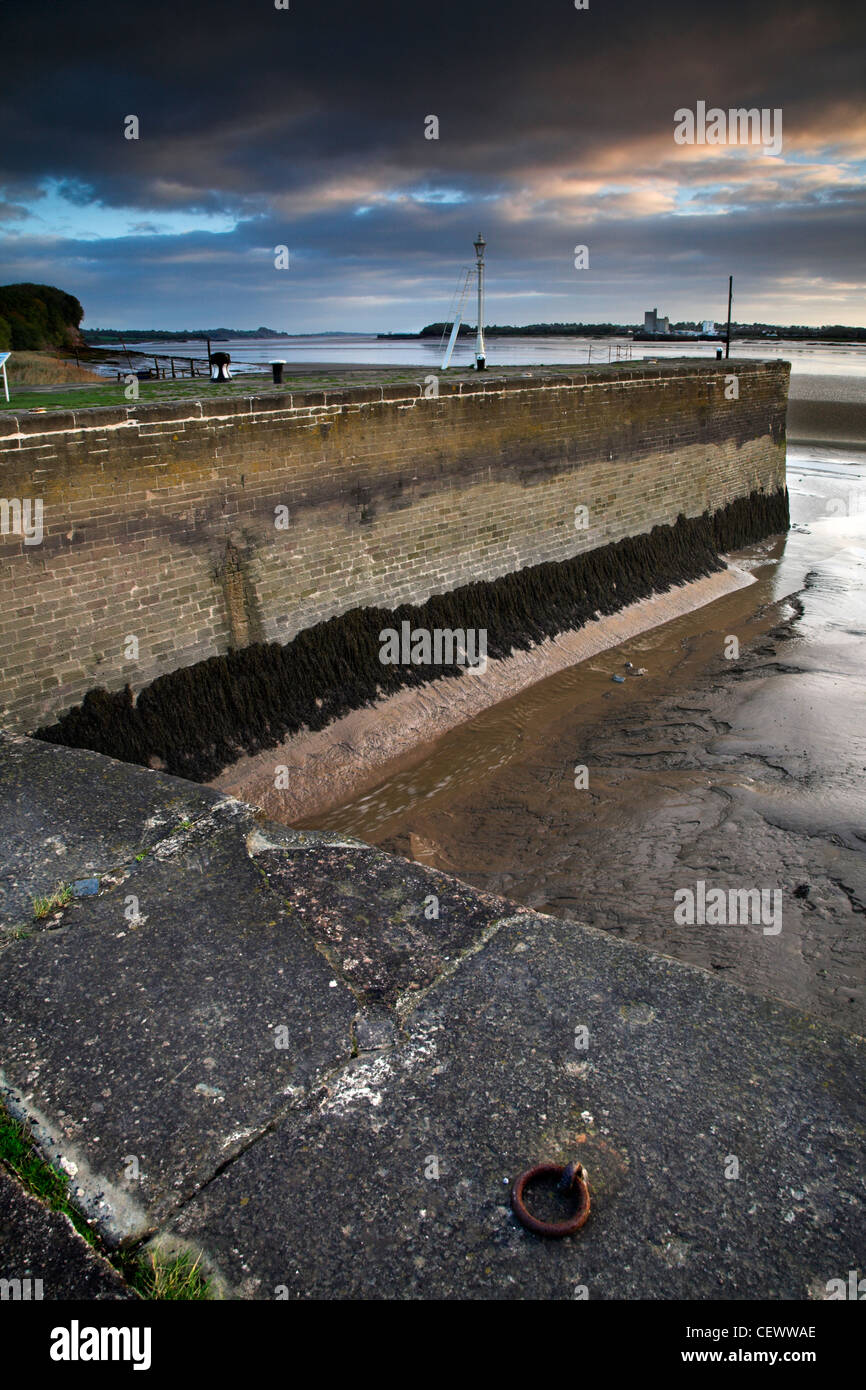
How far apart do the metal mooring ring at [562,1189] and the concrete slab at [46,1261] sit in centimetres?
129

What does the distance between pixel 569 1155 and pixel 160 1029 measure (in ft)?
5.89

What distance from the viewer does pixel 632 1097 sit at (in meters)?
3.46

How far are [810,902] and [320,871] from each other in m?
4.78

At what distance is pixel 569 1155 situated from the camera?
322cm

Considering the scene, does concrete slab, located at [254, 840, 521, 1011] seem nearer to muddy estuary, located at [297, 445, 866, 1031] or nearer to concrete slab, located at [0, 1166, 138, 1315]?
concrete slab, located at [0, 1166, 138, 1315]

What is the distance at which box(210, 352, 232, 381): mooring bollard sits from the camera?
12828mm


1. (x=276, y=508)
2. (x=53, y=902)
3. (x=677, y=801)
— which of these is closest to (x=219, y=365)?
(x=276, y=508)

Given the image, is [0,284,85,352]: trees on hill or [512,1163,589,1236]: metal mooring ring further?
[0,284,85,352]: trees on hill

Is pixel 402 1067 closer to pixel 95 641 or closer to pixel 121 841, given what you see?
pixel 121 841

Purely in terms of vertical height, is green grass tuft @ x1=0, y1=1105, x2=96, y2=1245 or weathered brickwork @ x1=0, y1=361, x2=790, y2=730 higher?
weathered brickwork @ x1=0, y1=361, x2=790, y2=730

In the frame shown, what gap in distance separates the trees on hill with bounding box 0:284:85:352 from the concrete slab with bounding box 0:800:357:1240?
122 feet

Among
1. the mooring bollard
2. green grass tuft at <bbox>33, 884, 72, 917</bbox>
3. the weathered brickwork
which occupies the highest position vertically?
the mooring bollard

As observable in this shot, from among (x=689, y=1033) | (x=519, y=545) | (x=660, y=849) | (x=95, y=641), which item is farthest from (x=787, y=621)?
(x=689, y=1033)

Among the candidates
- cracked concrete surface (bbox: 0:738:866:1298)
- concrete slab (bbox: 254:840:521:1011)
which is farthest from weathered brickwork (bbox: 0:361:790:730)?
concrete slab (bbox: 254:840:521:1011)
